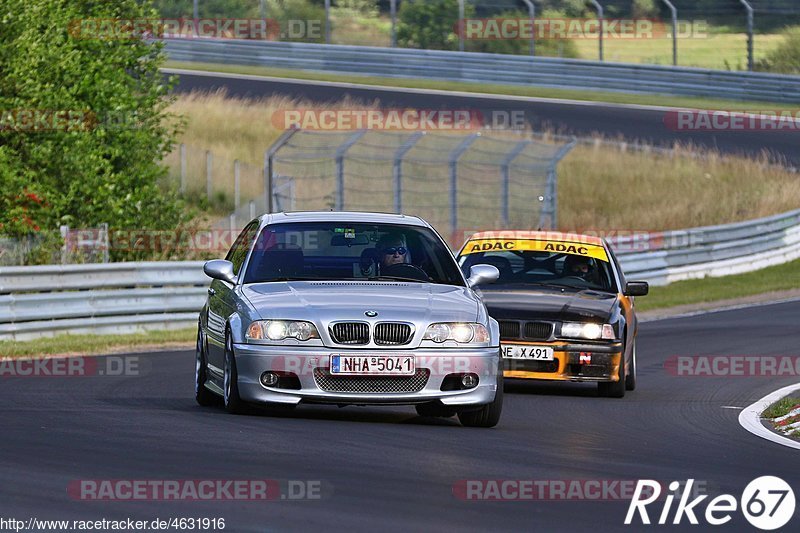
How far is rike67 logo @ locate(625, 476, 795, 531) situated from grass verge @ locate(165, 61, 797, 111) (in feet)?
118

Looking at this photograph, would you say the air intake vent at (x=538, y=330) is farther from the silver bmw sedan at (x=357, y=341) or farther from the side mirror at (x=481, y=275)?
the silver bmw sedan at (x=357, y=341)

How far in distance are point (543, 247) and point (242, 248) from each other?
4202 mm

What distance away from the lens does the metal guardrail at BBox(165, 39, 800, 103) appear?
144 ft

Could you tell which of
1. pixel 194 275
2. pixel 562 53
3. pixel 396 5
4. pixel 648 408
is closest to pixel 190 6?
pixel 396 5

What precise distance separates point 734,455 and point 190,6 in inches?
1569

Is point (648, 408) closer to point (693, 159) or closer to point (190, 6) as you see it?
point (693, 159)

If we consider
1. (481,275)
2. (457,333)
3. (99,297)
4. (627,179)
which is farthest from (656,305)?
(457,333)

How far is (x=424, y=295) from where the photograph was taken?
11125mm

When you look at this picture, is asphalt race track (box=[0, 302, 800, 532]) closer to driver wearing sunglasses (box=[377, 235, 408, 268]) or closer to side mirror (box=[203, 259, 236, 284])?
side mirror (box=[203, 259, 236, 284])

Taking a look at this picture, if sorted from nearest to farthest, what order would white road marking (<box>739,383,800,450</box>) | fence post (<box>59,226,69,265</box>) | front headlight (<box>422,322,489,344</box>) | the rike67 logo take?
the rike67 logo < front headlight (<box>422,322,489,344</box>) < white road marking (<box>739,383,800,450</box>) < fence post (<box>59,226,69,265</box>)

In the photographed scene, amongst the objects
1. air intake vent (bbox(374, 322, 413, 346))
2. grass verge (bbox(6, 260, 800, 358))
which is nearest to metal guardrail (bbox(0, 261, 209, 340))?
grass verge (bbox(6, 260, 800, 358))

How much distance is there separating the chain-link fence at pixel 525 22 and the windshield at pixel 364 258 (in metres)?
30.3

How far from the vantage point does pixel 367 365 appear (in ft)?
34.7

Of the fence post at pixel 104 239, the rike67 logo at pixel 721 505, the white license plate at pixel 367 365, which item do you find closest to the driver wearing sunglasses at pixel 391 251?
the white license plate at pixel 367 365
